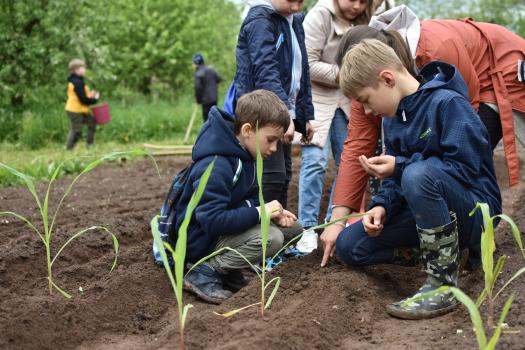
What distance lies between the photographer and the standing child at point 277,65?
3.90 m

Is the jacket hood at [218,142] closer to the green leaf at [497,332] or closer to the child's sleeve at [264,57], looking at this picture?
the child's sleeve at [264,57]

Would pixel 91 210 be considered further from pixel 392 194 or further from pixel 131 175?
pixel 392 194

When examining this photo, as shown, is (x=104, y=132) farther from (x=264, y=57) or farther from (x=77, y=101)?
(x=264, y=57)

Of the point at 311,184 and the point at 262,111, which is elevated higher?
the point at 262,111

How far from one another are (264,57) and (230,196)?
0.95 m

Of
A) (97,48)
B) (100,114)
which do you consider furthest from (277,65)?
(97,48)

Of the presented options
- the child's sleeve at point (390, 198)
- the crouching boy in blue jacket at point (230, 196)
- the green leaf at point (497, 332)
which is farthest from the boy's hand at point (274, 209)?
the green leaf at point (497, 332)

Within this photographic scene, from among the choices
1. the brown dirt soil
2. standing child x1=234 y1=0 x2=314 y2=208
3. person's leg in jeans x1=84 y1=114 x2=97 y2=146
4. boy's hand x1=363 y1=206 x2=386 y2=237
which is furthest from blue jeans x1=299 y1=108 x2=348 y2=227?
person's leg in jeans x1=84 y1=114 x2=97 y2=146

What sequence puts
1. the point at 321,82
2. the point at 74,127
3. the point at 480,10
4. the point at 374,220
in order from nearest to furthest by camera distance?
the point at 374,220 < the point at 321,82 < the point at 74,127 < the point at 480,10

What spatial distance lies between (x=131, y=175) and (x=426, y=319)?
16.5 ft

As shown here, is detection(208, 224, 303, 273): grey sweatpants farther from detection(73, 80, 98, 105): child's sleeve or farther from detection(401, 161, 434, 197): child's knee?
detection(73, 80, 98, 105): child's sleeve

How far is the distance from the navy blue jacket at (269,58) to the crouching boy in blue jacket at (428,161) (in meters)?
0.89

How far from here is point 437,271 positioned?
9.53ft

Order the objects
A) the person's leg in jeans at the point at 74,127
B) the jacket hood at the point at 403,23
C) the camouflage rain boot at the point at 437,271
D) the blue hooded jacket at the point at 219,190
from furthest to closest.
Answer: the person's leg in jeans at the point at 74,127 → the jacket hood at the point at 403,23 → the blue hooded jacket at the point at 219,190 → the camouflage rain boot at the point at 437,271
